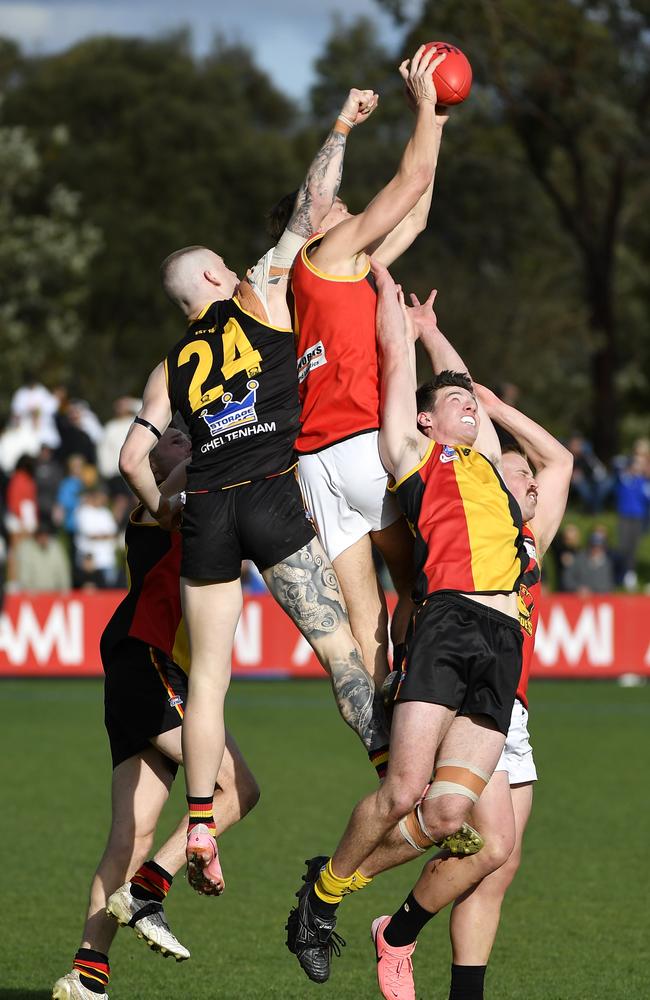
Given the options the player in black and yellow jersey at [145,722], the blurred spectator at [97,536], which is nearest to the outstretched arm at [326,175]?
the player in black and yellow jersey at [145,722]

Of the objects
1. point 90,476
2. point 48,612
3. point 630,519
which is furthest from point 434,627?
→ point 630,519

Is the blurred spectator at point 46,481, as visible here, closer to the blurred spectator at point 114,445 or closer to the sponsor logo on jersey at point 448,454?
the blurred spectator at point 114,445

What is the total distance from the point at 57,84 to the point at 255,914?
48079mm

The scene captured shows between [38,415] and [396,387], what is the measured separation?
61.1ft

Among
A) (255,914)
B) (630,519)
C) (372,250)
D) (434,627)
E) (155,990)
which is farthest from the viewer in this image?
(630,519)

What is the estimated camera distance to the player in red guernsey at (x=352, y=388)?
6.32 m

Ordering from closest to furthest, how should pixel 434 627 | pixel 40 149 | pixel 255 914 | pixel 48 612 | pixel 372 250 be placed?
1. pixel 434 627
2. pixel 372 250
3. pixel 255 914
4. pixel 48 612
5. pixel 40 149

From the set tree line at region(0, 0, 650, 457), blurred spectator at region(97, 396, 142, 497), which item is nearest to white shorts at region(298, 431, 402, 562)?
blurred spectator at region(97, 396, 142, 497)

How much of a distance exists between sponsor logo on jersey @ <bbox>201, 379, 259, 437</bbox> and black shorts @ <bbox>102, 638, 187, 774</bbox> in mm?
1144

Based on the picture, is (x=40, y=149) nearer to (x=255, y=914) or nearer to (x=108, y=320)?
(x=108, y=320)

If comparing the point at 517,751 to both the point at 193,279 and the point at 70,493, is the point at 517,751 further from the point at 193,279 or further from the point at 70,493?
the point at 70,493

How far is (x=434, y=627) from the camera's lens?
19.6 ft

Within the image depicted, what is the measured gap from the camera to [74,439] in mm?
23500

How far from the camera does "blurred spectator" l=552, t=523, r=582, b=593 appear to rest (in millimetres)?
22109
